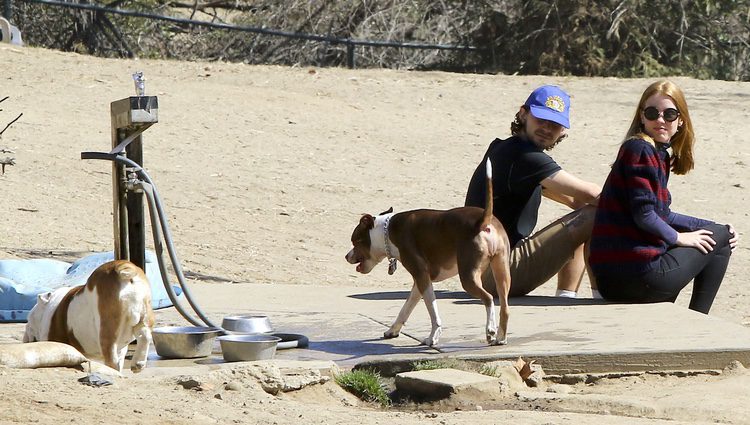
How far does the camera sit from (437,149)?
13.8m

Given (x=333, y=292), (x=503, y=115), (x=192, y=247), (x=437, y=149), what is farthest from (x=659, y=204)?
(x=503, y=115)

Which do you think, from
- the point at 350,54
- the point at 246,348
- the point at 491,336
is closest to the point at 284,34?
the point at 350,54

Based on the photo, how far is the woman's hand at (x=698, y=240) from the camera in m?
6.53

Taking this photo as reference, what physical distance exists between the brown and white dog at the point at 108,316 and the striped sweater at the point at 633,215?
2.56m

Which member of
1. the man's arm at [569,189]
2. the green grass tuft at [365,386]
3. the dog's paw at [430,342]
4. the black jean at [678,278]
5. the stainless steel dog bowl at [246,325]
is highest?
the man's arm at [569,189]

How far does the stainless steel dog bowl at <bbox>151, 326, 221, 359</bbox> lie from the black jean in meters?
2.14

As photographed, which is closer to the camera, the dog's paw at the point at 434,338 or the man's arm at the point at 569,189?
the dog's paw at the point at 434,338

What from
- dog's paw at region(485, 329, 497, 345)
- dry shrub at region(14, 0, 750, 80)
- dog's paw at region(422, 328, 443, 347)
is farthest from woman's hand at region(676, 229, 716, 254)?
dry shrub at region(14, 0, 750, 80)

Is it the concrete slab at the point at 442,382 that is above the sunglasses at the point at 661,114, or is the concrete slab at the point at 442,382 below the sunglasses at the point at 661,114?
below

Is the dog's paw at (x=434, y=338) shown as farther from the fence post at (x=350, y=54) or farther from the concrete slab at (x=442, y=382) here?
the fence post at (x=350, y=54)

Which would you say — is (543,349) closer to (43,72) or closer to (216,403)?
(216,403)

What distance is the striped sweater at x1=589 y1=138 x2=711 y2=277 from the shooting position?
251 inches

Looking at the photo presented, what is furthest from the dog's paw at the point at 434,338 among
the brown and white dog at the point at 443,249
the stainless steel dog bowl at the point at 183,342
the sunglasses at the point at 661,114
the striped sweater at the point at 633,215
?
the sunglasses at the point at 661,114

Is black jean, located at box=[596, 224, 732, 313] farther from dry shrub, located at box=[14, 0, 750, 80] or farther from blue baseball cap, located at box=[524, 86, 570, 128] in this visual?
dry shrub, located at box=[14, 0, 750, 80]
